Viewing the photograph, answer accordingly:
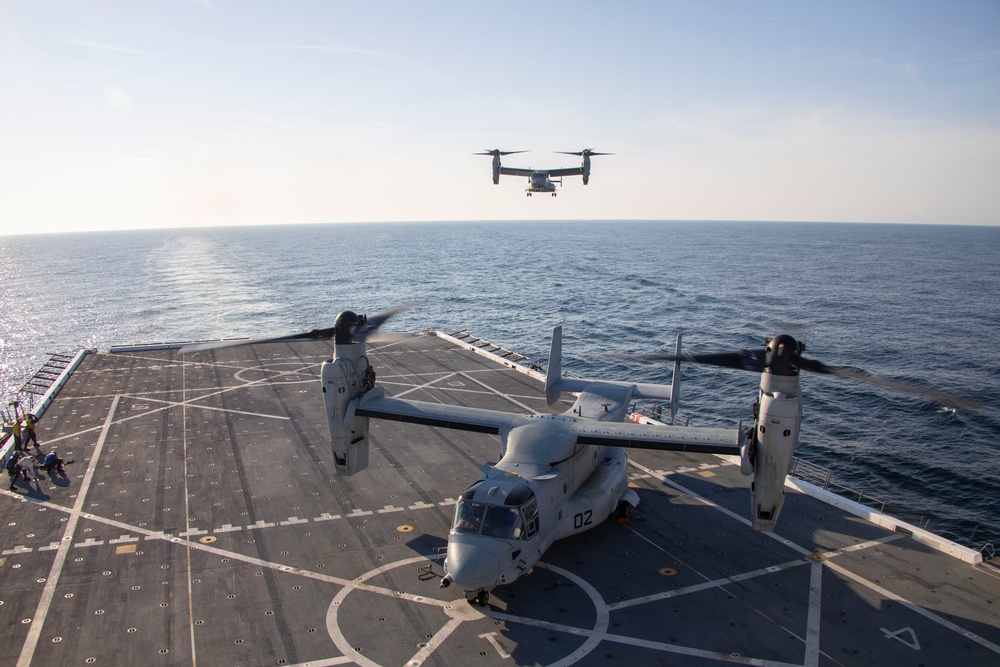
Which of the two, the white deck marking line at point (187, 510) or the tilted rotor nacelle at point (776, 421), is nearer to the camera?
the white deck marking line at point (187, 510)

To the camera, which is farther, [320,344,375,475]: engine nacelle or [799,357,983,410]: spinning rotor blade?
[320,344,375,475]: engine nacelle

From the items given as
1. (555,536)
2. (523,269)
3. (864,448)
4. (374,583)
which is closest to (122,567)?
(374,583)

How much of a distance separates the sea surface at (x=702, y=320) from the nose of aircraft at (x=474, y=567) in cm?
690

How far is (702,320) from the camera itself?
8356cm

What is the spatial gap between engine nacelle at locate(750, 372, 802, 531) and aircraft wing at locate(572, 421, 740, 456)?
48.2 inches

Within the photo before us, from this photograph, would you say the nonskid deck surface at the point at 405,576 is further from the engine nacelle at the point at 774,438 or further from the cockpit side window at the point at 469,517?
the engine nacelle at the point at 774,438

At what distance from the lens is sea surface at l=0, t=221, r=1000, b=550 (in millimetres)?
42688

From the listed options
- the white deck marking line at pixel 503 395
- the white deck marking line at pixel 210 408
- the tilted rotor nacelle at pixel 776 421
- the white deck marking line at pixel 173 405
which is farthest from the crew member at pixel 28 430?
the tilted rotor nacelle at pixel 776 421

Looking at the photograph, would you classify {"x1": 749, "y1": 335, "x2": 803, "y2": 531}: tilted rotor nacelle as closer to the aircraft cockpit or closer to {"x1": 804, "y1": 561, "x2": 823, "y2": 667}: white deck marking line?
{"x1": 804, "y1": 561, "x2": 823, "y2": 667}: white deck marking line

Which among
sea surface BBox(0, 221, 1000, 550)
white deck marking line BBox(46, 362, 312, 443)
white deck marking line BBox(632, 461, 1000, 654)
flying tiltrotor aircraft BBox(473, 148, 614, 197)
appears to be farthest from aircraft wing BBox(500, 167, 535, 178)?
white deck marking line BBox(632, 461, 1000, 654)

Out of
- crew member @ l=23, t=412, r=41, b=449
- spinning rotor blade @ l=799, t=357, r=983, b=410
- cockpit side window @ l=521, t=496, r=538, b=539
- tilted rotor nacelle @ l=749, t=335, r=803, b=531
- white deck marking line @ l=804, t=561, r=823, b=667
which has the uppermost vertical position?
spinning rotor blade @ l=799, t=357, r=983, b=410

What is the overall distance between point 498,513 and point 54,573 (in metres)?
15.7

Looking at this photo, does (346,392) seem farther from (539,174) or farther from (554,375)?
(539,174)

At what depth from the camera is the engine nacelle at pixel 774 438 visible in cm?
1809
